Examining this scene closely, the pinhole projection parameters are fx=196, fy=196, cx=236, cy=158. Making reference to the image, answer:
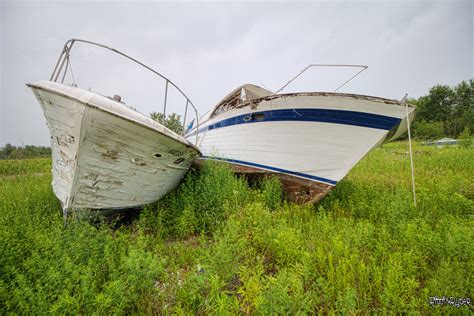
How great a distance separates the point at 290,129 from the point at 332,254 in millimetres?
2488

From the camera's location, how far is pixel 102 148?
9.32ft

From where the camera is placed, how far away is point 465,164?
22.9ft

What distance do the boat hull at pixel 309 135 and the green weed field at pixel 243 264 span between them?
784mm

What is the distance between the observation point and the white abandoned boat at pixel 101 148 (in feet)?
8.68

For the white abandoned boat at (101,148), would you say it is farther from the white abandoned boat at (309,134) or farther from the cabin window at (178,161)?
the white abandoned boat at (309,134)

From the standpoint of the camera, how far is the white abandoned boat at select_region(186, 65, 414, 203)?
360 centimetres

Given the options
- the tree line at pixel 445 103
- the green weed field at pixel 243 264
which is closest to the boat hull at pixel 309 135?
the green weed field at pixel 243 264

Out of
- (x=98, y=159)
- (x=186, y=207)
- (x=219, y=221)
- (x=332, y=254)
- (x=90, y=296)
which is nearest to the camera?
(x=90, y=296)

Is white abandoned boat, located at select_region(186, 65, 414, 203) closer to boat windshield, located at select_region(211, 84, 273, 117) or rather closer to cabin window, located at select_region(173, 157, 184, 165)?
boat windshield, located at select_region(211, 84, 273, 117)

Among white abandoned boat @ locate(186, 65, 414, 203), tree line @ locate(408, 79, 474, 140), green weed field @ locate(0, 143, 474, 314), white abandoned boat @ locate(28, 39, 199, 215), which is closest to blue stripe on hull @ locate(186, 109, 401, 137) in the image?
white abandoned boat @ locate(186, 65, 414, 203)

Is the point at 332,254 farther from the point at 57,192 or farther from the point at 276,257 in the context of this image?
the point at 57,192

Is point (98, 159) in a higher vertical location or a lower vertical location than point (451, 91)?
lower

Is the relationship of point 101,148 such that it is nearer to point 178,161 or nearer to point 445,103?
point 178,161

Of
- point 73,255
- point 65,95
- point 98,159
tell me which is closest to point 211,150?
point 98,159
